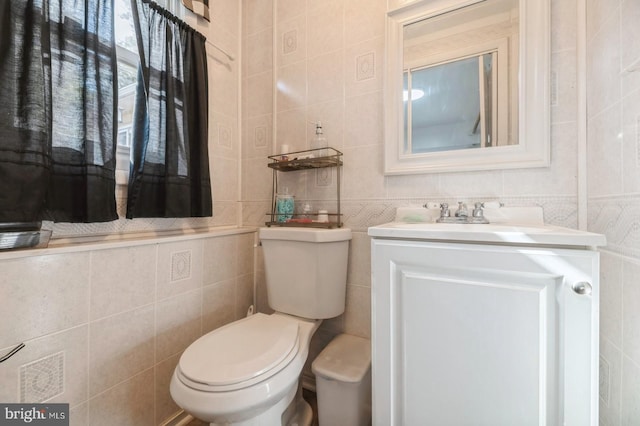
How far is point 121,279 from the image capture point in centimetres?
97

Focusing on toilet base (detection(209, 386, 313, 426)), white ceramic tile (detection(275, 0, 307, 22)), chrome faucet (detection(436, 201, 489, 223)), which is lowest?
toilet base (detection(209, 386, 313, 426))

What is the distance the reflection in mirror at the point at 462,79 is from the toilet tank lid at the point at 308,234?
466 mm

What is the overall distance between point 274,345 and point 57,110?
106 cm

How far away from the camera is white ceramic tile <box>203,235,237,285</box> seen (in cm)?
129

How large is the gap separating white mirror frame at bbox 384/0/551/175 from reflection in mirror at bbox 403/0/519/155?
0.9 inches

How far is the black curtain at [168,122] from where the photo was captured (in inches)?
43.8

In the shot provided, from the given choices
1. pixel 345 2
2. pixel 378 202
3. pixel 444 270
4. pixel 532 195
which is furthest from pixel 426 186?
pixel 345 2

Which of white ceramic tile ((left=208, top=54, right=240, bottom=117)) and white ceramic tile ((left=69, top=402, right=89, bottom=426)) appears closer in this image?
white ceramic tile ((left=69, top=402, right=89, bottom=426))

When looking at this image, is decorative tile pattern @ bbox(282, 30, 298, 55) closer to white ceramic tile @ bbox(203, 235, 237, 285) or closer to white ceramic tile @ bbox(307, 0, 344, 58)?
white ceramic tile @ bbox(307, 0, 344, 58)

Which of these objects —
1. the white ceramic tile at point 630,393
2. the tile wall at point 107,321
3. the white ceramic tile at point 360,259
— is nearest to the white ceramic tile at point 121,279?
the tile wall at point 107,321

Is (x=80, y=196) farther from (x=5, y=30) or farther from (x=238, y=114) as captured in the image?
(x=238, y=114)

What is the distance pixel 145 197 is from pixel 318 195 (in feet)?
2.57

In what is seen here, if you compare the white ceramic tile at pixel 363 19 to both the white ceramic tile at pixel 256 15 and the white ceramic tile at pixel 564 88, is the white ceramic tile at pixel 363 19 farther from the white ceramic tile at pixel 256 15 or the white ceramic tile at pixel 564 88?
the white ceramic tile at pixel 564 88

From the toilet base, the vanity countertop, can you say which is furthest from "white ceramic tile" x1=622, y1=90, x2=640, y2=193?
the toilet base
